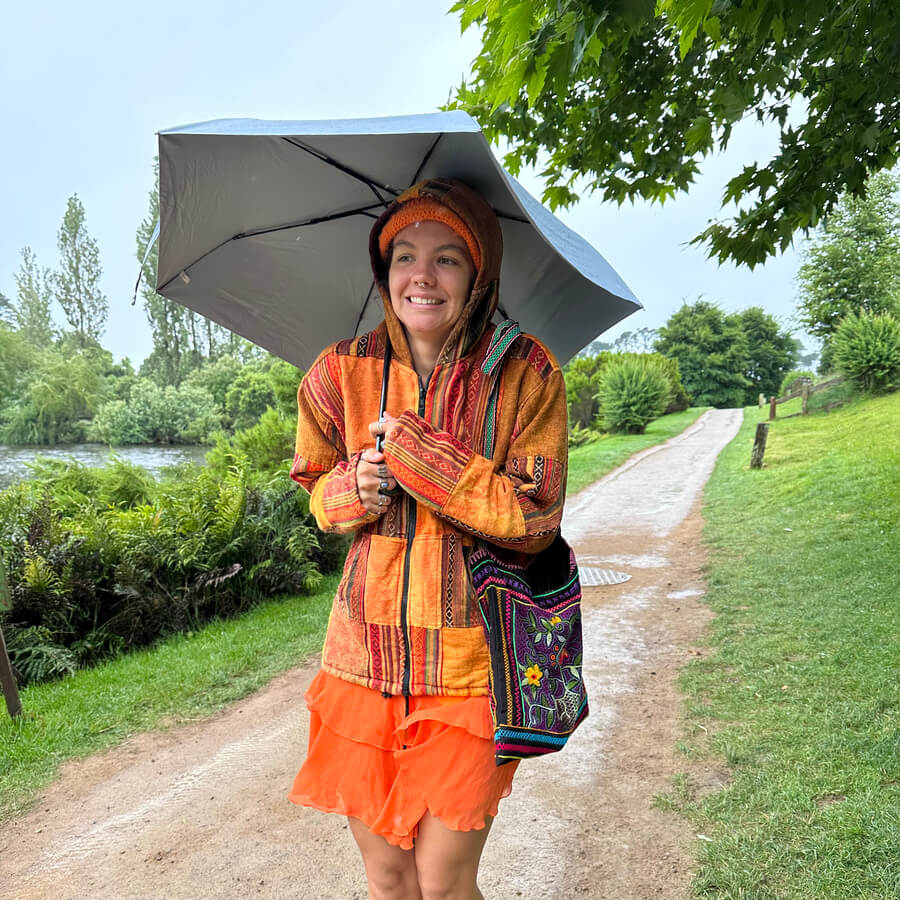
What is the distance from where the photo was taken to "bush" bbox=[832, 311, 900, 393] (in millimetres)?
22031

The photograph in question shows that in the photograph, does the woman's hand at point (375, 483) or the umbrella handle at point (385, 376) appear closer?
the woman's hand at point (375, 483)

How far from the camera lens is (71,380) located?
36938mm

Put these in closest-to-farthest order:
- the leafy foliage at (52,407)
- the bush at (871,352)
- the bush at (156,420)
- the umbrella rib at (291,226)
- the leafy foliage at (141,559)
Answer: the umbrella rib at (291,226) → the leafy foliage at (141,559) → the bush at (871,352) → the leafy foliage at (52,407) → the bush at (156,420)

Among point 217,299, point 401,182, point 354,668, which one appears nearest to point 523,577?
point 354,668

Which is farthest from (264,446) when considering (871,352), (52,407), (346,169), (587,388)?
(52,407)

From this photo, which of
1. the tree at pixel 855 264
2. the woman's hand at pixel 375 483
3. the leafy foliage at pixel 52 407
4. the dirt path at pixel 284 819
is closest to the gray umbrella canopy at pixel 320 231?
the woman's hand at pixel 375 483

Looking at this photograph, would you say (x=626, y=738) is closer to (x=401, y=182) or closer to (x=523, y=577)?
(x=523, y=577)

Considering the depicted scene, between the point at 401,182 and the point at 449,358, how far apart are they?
0.60m

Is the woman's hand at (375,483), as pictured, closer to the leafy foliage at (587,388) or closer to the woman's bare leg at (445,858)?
the woman's bare leg at (445,858)

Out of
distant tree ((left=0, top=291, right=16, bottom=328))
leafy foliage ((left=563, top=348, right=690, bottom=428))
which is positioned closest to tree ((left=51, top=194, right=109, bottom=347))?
distant tree ((left=0, top=291, right=16, bottom=328))

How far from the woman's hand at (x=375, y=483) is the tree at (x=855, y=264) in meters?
32.8

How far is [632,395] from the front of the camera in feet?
85.0

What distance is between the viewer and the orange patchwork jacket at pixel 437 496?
5.04 ft

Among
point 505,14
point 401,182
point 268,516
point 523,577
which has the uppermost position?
point 505,14
